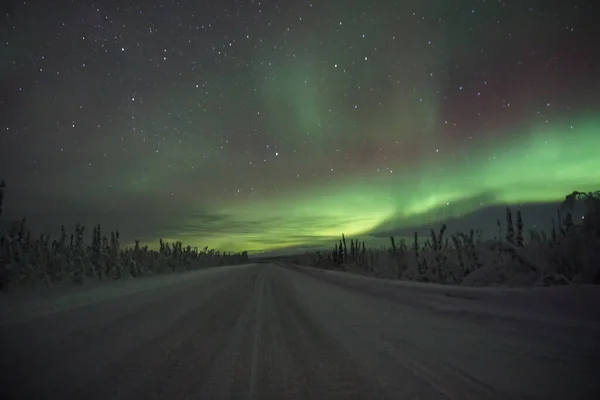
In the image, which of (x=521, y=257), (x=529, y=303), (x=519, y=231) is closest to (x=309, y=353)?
(x=529, y=303)

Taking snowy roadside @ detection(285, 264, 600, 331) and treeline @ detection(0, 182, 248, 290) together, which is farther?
treeline @ detection(0, 182, 248, 290)

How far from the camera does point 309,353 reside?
205 inches

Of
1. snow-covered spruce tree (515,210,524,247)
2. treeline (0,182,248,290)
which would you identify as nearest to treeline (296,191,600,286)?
snow-covered spruce tree (515,210,524,247)

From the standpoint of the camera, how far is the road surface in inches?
151

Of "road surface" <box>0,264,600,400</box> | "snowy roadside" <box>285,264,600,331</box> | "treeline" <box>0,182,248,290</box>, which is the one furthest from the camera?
"treeline" <box>0,182,248,290</box>

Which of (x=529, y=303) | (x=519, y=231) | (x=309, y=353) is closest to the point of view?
(x=309, y=353)

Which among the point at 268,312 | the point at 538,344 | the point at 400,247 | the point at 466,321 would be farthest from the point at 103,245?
the point at 538,344

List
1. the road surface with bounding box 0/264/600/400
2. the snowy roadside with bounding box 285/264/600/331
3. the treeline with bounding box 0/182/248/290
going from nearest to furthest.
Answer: the road surface with bounding box 0/264/600/400 < the snowy roadside with bounding box 285/264/600/331 < the treeline with bounding box 0/182/248/290

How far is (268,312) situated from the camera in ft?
29.7

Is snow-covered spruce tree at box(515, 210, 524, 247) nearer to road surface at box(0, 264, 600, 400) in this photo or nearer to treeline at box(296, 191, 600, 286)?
treeline at box(296, 191, 600, 286)

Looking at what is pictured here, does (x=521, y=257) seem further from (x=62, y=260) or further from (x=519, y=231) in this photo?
(x=62, y=260)

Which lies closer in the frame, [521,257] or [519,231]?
[521,257]

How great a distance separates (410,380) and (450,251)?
17302mm

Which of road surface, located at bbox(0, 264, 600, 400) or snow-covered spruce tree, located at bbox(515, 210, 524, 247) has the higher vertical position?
snow-covered spruce tree, located at bbox(515, 210, 524, 247)
